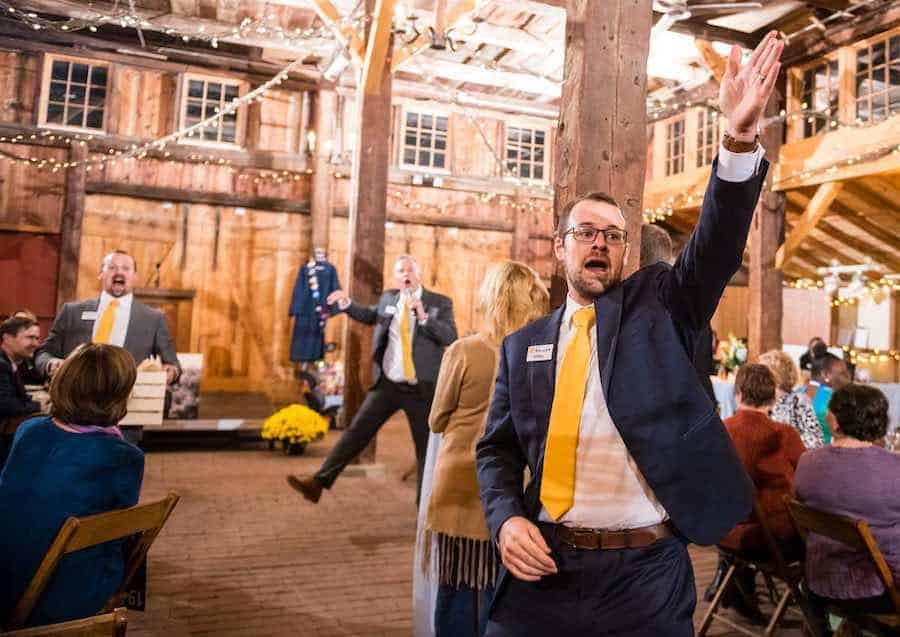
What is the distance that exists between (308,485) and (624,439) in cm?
308

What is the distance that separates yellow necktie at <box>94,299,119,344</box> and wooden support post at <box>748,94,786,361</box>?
7414mm

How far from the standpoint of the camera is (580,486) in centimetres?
152

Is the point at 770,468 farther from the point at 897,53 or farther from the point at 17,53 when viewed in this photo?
the point at 17,53


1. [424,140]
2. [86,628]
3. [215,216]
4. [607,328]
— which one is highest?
[424,140]

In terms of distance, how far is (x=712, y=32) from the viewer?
317 inches

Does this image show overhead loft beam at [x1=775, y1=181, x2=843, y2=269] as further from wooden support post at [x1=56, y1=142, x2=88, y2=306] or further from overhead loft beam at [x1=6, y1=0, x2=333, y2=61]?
wooden support post at [x1=56, y1=142, x2=88, y2=306]

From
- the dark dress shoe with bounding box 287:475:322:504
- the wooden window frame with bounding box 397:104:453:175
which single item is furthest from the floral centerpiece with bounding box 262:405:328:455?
the wooden window frame with bounding box 397:104:453:175

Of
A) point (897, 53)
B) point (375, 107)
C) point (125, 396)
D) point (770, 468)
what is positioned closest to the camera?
point (125, 396)

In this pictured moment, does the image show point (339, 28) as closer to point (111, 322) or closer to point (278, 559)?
point (111, 322)

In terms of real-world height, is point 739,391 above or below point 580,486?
above

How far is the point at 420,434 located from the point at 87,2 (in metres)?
7.67

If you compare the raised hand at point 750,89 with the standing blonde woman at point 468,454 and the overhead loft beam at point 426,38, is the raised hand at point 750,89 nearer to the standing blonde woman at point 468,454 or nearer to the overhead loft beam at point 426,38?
the standing blonde woman at point 468,454

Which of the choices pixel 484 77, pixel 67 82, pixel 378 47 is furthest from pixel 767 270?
pixel 67 82

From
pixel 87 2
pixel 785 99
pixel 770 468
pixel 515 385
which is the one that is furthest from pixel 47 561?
pixel 785 99
